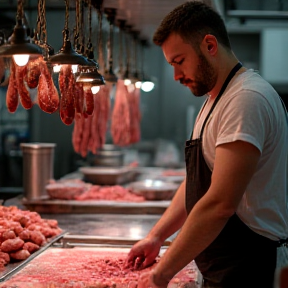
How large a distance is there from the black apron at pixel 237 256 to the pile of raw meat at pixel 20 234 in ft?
3.59

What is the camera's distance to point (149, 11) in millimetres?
5078

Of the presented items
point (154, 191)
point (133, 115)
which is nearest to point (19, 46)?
point (154, 191)

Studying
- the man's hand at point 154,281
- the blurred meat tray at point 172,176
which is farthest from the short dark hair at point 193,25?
the blurred meat tray at point 172,176

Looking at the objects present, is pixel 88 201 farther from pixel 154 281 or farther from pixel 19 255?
pixel 154 281

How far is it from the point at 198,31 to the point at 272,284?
1.06 metres

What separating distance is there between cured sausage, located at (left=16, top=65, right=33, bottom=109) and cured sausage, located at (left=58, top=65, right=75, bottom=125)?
176 millimetres

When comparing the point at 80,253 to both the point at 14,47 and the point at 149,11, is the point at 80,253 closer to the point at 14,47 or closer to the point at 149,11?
the point at 14,47

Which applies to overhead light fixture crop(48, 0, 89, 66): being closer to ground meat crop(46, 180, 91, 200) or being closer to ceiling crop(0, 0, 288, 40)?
ceiling crop(0, 0, 288, 40)

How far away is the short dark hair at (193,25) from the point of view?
2467mm

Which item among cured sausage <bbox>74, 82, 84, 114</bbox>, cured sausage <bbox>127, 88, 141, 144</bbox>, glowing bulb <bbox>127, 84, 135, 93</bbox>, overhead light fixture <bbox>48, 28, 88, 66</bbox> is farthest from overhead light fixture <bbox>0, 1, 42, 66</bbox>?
cured sausage <bbox>127, 88, 141, 144</bbox>

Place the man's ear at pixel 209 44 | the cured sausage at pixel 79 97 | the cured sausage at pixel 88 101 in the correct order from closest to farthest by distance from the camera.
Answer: the man's ear at pixel 209 44
the cured sausage at pixel 79 97
the cured sausage at pixel 88 101

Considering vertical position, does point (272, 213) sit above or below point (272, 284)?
above

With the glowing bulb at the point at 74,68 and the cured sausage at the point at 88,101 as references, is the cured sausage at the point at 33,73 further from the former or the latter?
the cured sausage at the point at 88,101

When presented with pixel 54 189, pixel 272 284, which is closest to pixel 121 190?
pixel 54 189
